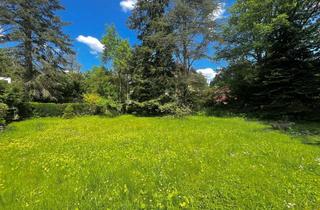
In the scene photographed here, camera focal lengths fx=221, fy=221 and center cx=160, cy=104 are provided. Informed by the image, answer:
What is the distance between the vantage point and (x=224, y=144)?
6.88 meters

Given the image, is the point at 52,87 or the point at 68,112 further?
the point at 52,87

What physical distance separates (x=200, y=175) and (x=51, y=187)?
9.16ft

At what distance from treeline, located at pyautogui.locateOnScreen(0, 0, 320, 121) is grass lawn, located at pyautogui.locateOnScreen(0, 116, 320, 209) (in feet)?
32.2

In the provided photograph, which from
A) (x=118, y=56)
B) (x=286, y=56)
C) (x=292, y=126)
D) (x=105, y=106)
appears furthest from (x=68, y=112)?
(x=286, y=56)

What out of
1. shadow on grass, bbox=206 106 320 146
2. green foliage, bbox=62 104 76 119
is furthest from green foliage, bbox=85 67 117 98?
shadow on grass, bbox=206 106 320 146

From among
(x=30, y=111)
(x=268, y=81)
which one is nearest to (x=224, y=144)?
(x=268, y=81)

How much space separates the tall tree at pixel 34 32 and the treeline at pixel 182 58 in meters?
0.09

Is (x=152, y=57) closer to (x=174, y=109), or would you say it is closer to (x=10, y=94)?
(x=174, y=109)

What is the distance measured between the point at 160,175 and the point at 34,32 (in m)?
24.6

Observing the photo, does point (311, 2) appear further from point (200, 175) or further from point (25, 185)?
point (25, 185)

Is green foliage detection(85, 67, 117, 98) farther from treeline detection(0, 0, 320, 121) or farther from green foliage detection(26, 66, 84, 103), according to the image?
green foliage detection(26, 66, 84, 103)

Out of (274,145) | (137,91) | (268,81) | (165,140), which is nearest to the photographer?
(274,145)

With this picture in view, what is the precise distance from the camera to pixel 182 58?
1934 centimetres

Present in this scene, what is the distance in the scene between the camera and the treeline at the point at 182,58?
48.9ft
